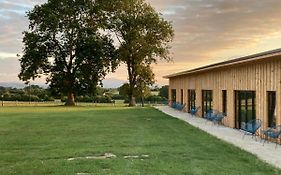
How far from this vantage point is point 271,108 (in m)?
16.0

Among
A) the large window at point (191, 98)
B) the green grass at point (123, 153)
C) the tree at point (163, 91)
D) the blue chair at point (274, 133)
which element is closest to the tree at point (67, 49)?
the tree at point (163, 91)

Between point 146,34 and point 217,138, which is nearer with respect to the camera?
point 217,138

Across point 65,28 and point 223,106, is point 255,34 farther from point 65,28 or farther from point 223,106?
point 65,28

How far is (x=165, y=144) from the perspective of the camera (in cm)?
1369

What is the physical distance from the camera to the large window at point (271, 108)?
15.7 metres

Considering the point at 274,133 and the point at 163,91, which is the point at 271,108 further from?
the point at 163,91

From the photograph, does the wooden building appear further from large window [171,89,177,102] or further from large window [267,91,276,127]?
large window [171,89,177,102]

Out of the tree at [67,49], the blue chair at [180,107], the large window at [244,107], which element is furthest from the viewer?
the tree at [67,49]

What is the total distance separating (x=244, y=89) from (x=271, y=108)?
2.94 m

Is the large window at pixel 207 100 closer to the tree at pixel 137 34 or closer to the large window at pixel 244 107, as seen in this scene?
the large window at pixel 244 107

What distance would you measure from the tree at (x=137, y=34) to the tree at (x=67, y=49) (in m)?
1.80

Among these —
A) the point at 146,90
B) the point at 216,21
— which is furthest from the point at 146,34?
the point at 216,21

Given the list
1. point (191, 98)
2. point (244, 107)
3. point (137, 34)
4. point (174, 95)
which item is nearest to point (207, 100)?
point (191, 98)

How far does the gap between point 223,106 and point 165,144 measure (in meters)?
10.1
